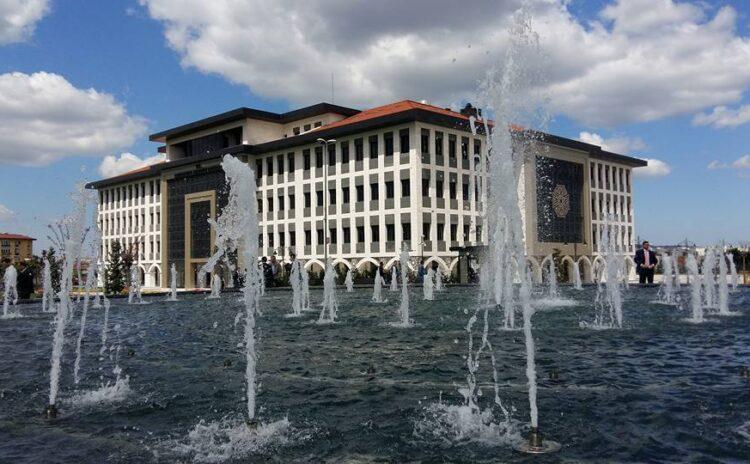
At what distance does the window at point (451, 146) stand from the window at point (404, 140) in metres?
3.64

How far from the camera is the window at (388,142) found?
1794 inches

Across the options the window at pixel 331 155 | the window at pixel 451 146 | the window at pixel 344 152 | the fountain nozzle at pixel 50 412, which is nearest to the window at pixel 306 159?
the window at pixel 331 155

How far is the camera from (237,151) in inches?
2099

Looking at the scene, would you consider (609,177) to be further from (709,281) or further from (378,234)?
(709,281)

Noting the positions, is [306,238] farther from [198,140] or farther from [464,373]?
[464,373]

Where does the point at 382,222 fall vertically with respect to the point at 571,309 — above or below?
above

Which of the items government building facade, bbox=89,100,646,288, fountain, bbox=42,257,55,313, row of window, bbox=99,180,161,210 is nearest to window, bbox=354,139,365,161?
government building facade, bbox=89,100,646,288

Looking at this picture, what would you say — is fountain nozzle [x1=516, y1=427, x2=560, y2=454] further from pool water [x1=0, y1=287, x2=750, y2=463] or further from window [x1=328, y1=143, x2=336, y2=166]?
window [x1=328, y1=143, x2=336, y2=166]

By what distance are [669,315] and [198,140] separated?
51410 millimetres

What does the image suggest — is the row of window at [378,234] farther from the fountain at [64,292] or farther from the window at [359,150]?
the fountain at [64,292]

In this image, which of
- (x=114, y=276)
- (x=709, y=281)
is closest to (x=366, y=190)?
(x=114, y=276)

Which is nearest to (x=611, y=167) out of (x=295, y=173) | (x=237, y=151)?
(x=295, y=173)

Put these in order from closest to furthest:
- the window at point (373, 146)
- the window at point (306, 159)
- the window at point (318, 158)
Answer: the window at point (373, 146)
the window at point (318, 158)
the window at point (306, 159)

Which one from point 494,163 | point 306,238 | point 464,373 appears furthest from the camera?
point 306,238
